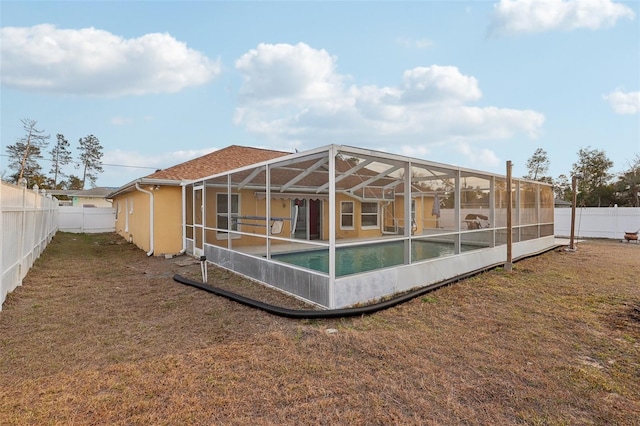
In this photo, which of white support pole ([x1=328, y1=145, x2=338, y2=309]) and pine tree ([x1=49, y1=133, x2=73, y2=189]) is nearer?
white support pole ([x1=328, y1=145, x2=338, y2=309])

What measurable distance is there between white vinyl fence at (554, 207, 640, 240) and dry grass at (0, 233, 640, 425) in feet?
44.1

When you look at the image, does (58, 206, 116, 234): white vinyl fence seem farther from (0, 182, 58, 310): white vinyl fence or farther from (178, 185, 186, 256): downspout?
(0, 182, 58, 310): white vinyl fence

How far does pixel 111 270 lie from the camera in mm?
8227

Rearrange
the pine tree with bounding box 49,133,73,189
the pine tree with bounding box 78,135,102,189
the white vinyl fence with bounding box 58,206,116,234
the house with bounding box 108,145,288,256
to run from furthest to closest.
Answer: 1. the pine tree with bounding box 78,135,102,189
2. the pine tree with bounding box 49,133,73,189
3. the white vinyl fence with bounding box 58,206,116,234
4. the house with bounding box 108,145,288,256

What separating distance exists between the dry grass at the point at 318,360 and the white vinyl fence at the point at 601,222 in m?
13.4

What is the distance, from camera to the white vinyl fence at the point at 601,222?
15.5 meters

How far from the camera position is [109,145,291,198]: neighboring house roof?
10.5 metres

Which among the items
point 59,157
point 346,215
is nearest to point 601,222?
point 346,215

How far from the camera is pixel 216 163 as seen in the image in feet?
42.1

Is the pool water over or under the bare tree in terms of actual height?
under

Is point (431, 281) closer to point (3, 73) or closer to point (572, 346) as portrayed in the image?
point (572, 346)

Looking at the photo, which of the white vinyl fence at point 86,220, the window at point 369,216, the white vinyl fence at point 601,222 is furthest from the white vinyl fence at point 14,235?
the white vinyl fence at point 601,222

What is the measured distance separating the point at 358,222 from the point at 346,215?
0.68 metres

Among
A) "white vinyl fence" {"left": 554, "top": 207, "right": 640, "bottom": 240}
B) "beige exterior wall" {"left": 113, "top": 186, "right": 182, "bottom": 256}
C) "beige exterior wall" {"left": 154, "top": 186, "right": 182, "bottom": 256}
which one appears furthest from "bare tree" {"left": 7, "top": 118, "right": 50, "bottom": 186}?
"white vinyl fence" {"left": 554, "top": 207, "right": 640, "bottom": 240}
